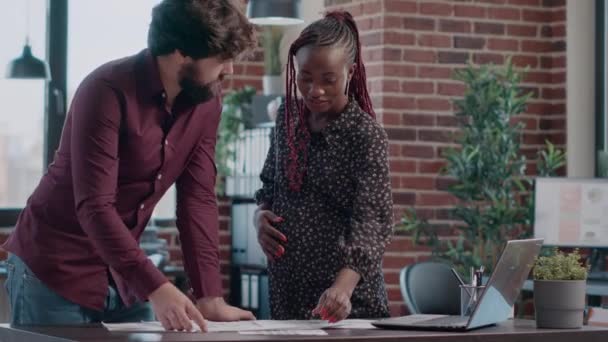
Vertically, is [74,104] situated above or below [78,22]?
below

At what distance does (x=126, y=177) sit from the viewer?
7.58 ft

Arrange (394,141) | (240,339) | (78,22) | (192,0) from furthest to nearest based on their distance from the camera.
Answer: (78,22), (394,141), (192,0), (240,339)

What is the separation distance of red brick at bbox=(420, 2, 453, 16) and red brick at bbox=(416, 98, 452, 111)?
400 millimetres

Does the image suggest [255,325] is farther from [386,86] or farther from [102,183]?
[386,86]

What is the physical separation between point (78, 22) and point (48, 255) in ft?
12.9

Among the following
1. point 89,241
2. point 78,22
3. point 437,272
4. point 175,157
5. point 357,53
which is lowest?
point 437,272

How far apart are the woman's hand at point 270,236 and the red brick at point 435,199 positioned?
108 inches

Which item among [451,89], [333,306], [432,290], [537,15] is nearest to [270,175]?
[333,306]

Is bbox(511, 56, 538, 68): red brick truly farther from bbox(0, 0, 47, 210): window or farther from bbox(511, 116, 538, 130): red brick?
bbox(0, 0, 47, 210): window

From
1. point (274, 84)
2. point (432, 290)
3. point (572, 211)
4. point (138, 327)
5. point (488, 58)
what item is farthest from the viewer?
point (274, 84)

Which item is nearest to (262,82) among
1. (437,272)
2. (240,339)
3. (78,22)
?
(78,22)

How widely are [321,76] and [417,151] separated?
283 centimetres

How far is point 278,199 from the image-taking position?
2590mm

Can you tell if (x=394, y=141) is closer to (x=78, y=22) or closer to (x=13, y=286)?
(x=78, y=22)
